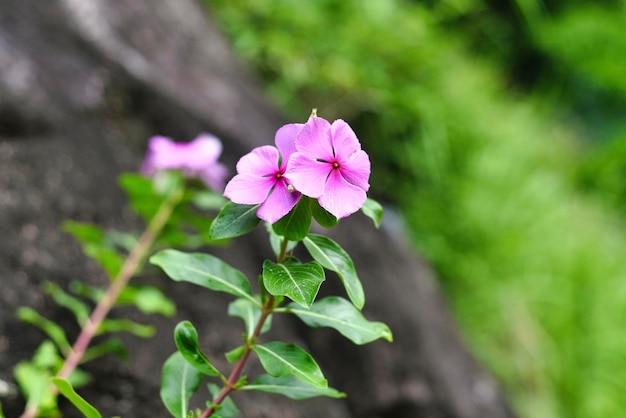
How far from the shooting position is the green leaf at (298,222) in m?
0.48

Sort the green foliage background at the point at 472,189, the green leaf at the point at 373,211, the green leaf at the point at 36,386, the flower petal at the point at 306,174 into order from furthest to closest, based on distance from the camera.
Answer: the green foliage background at the point at 472,189 < the green leaf at the point at 36,386 < the green leaf at the point at 373,211 < the flower petal at the point at 306,174

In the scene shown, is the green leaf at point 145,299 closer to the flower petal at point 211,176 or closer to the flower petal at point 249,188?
the flower petal at point 211,176

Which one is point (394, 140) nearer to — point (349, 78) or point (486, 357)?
point (349, 78)

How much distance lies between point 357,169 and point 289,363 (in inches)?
7.2

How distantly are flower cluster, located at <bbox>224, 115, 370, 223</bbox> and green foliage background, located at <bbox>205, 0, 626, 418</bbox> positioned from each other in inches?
77.3

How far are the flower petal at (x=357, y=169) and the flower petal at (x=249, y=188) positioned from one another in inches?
2.4

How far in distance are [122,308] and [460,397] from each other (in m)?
0.88

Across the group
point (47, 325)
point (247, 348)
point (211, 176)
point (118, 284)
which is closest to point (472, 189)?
point (211, 176)

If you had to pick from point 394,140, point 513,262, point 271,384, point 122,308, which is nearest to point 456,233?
point 513,262

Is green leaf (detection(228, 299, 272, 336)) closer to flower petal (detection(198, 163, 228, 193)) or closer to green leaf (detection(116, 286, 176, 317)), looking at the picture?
green leaf (detection(116, 286, 176, 317))

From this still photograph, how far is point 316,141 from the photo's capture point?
45cm

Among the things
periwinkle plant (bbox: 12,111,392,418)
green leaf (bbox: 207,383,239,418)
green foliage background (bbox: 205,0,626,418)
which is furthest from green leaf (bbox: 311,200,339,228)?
green foliage background (bbox: 205,0,626,418)

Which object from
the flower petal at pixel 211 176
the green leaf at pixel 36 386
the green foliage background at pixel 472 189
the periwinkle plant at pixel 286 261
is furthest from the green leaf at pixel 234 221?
the green foliage background at pixel 472 189

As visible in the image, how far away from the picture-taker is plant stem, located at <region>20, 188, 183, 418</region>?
31.6 inches
